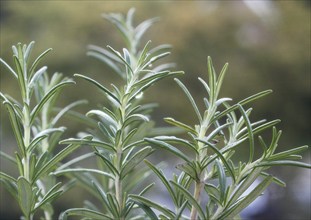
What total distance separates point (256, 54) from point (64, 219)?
4850 mm

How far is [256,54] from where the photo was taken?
5.14m

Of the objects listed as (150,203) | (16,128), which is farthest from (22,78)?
(150,203)

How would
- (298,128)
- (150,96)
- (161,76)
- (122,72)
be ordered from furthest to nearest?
(298,128) → (150,96) → (122,72) → (161,76)

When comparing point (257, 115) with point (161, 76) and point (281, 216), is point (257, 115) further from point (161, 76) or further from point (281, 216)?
point (161, 76)

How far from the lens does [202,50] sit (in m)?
5.27

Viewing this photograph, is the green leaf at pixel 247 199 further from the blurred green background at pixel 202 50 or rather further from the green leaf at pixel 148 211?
the blurred green background at pixel 202 50

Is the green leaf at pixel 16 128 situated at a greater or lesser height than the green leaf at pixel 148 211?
greater

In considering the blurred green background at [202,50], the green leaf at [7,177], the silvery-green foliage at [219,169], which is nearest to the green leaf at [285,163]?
the silvery-green foliage at [219,169]

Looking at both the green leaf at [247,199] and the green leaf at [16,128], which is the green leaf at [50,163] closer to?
the green leaf at [16,128]

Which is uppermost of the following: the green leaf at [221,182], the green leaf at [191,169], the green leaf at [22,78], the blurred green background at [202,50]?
the blurred green background at [202,50]

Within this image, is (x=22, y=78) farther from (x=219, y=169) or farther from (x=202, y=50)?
(x=202, y=50)

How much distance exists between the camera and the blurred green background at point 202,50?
16.5 feet

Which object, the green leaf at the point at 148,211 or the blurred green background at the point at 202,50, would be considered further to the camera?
the blurred green background at the point at 202,50

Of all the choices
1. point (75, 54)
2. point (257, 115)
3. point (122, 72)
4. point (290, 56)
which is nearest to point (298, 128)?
point (257, 115)
